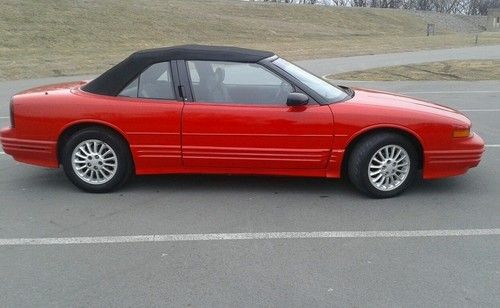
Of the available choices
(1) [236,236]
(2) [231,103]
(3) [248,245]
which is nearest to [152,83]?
(2) [231,103]

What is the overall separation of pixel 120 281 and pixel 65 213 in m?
1.44

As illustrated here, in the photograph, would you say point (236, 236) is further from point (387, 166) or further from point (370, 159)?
point (387, 166)

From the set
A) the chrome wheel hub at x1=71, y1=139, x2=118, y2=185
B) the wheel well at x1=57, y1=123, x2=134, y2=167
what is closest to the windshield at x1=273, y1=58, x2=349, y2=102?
the wheel well at x1=57, y1=123, x2=134, y2=167

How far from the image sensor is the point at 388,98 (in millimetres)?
5145

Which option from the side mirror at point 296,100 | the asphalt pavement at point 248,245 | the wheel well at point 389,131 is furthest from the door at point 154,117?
the wheel well at point 389,131

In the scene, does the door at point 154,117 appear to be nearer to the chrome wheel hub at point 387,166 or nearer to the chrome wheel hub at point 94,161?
the chrome wheel hub at point 94,161

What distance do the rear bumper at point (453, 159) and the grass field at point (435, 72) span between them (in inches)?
396

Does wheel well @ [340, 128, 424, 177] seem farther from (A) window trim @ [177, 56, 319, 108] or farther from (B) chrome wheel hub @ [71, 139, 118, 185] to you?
(B) chrome wheel hub @ [71, 139, 118, 185]

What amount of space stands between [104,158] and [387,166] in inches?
109

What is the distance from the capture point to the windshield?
4.87 m

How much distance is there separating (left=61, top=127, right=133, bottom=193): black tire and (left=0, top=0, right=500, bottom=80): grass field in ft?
38.0

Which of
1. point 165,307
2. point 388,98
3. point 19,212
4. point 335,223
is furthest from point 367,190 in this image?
point 19,212

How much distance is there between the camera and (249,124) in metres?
4.66

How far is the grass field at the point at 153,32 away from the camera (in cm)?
2078
